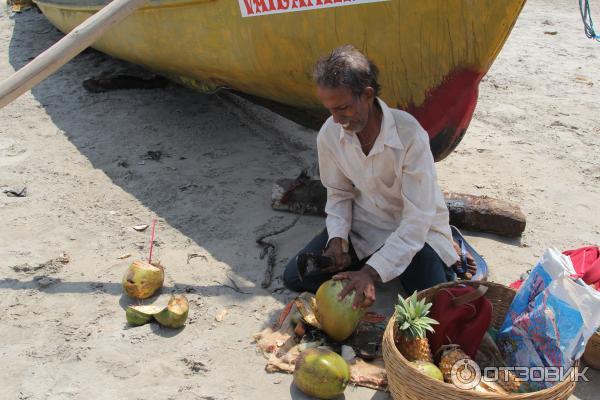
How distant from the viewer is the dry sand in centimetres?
264

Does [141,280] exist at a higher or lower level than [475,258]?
higher

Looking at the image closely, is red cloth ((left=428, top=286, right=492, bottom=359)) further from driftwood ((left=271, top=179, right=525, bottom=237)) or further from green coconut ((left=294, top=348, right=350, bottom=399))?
driftwood ((left=271, top=179, right=525, bottom=237))

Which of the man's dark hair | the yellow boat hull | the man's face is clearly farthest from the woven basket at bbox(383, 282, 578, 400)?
the yellow boat hull

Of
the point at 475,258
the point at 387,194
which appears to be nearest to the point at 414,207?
the point at 387,194

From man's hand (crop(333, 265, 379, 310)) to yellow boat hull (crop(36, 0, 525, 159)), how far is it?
1048 mm

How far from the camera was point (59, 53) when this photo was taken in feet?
11.0

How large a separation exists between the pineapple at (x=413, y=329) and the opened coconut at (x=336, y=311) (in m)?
0.26

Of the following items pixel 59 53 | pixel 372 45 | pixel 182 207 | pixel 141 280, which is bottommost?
pixel 182 207

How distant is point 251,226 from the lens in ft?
12.0

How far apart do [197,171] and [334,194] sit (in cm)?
158

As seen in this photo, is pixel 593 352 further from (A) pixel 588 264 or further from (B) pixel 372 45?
(B) pixel 372 45

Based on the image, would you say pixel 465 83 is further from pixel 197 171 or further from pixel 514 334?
pixel 197 171

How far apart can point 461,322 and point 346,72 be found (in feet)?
3.50

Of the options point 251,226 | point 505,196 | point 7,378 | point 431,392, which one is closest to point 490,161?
point 505,196
